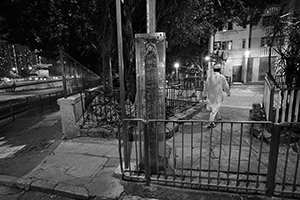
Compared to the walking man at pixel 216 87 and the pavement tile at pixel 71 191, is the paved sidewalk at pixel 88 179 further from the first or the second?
the walking man at pixel 216 87

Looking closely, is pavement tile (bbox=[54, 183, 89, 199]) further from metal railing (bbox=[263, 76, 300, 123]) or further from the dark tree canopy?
the dark tree canopy

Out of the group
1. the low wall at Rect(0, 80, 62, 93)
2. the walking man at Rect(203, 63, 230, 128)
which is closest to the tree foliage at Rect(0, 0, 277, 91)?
the walking man at Rect(203, 63, 230, 128)

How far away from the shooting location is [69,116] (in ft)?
17.9

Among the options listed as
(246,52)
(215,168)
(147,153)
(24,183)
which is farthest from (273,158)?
(246,52)

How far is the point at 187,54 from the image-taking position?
2819 centimetres

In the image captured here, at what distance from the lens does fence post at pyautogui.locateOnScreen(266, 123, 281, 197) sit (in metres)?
2.59

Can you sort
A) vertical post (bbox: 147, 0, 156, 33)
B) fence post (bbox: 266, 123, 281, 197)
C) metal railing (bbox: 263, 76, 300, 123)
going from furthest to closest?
metal railing (bbox: 263, 76, 300, 123) → vertical post (bbox: 147, 0, 156, 33) → fence post (bbox: 266, 123, 281, 197)

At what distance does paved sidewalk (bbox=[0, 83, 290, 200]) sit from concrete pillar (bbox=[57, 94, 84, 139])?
0.61m

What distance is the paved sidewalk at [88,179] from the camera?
3.06m

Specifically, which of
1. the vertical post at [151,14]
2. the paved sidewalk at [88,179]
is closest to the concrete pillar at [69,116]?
the paved sidewalk at [88,179]

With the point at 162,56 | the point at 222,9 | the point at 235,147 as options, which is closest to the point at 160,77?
the point at 162,56

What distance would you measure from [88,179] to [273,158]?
3.33 m

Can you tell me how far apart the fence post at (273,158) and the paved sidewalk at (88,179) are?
0.45 m

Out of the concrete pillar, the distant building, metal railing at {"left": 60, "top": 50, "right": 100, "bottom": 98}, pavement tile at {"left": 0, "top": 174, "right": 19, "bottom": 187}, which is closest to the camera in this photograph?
pavement tile at {"left": 0, "top": 174, "right": 19, "bottom": 187}
